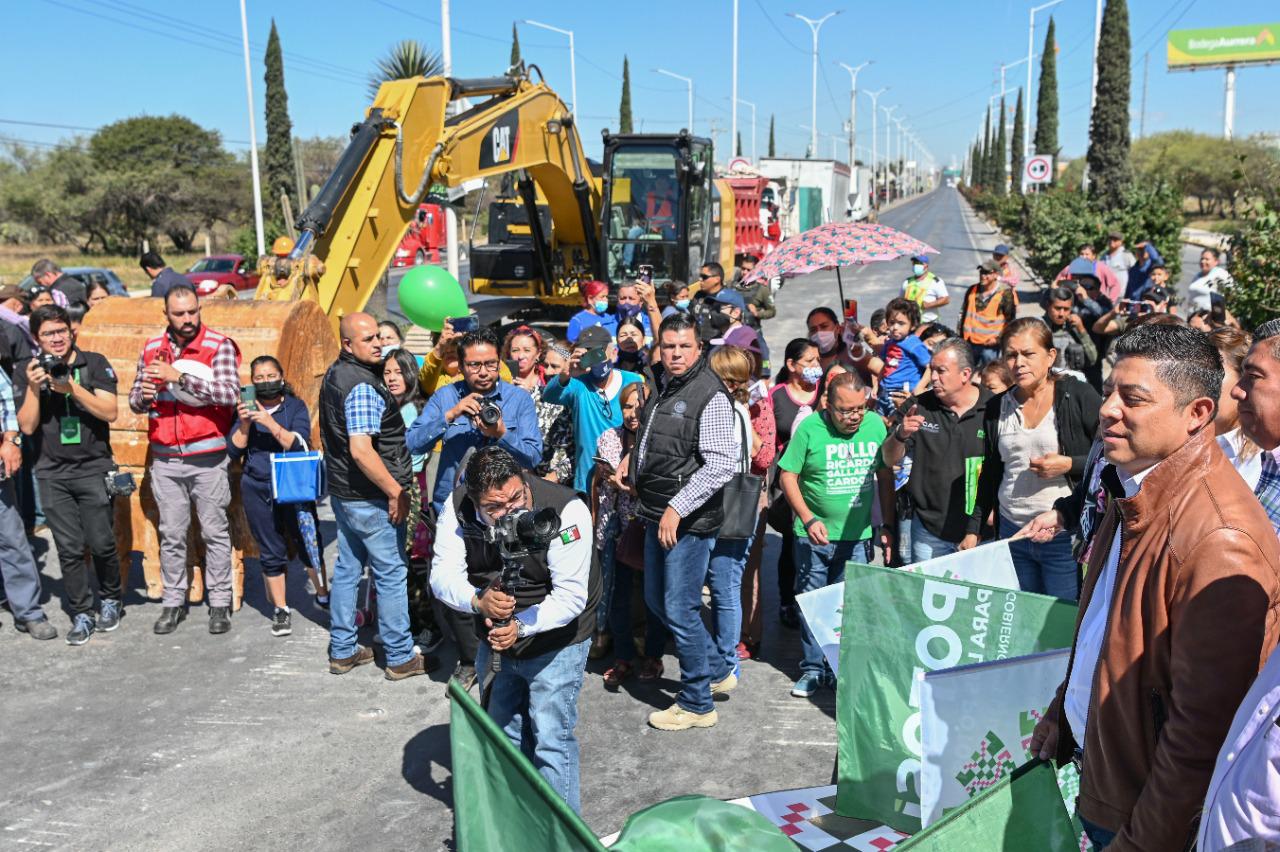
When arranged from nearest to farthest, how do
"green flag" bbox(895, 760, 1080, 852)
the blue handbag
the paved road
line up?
1. "green flag" bbox(895, 760, 1080, 852)
2. the paved road
3. the blue handbag

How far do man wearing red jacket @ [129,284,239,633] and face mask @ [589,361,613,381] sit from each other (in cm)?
224

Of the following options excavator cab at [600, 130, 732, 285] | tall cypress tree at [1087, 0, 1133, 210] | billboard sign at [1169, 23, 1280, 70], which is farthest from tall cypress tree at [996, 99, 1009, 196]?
Answer: excavator cab at [600, 130, 732, 285]

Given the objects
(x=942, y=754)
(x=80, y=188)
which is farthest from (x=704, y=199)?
(x=80, y=188)

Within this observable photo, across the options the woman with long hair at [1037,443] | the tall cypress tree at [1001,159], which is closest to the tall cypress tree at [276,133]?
the woman with long hair at [1037,443]

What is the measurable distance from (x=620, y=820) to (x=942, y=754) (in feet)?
4.86

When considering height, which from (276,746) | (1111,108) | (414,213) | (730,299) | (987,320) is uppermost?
(1111,108)

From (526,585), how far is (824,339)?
4.37m

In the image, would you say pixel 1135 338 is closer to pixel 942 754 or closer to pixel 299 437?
pixel 942 754

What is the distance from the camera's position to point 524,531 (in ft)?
12.1

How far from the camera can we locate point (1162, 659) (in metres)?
2.43

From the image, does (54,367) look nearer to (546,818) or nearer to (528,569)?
(528,569)

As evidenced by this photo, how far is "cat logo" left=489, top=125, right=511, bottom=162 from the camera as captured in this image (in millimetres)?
10445

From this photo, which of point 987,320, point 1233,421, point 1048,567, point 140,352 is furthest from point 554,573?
point 987,320

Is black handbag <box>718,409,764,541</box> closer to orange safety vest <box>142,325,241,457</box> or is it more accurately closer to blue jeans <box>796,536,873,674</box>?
blue jeans <box>796,536,873,674</box>
